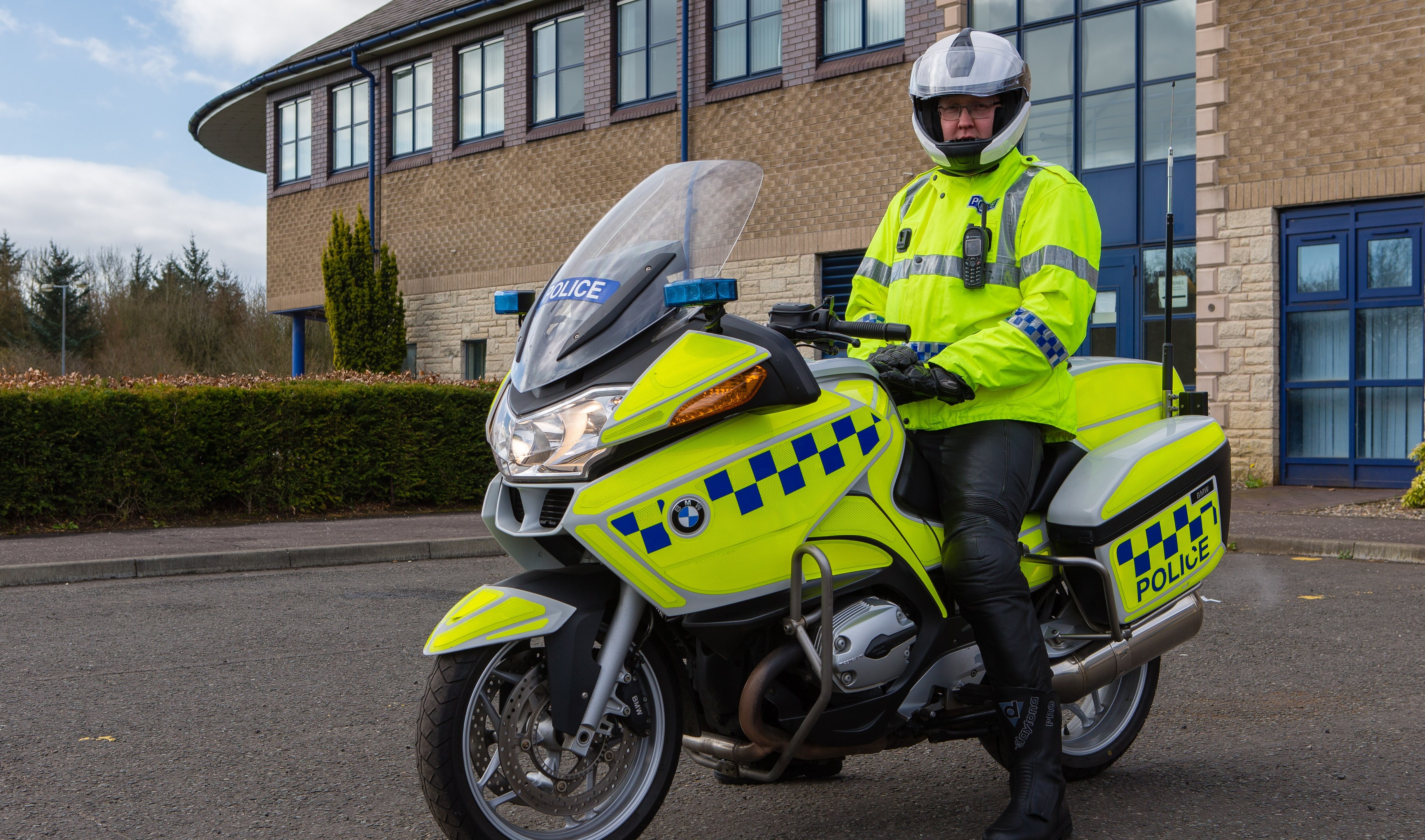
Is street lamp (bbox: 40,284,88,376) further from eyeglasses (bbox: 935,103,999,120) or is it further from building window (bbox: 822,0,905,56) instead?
eyeglasses (bbox: 935,103,999,120)

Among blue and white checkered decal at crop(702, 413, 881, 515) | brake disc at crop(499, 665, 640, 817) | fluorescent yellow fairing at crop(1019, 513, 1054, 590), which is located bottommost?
brake disc at crop(499, 665, 640, 817)

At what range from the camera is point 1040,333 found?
3.30 metres

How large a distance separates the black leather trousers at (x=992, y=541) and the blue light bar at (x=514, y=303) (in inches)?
43.0

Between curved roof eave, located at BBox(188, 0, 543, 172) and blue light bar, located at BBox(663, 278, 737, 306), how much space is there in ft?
68.1

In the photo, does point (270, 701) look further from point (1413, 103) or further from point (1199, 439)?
point (1413, 103)

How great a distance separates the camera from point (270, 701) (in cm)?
502

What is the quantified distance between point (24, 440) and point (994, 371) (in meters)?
10.3

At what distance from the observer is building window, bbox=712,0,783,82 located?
19266 mm

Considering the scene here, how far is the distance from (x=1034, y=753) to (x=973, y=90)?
67.6 inches

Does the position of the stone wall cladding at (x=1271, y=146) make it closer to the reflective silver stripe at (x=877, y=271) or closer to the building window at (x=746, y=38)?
the building window at (x=746, y=38)

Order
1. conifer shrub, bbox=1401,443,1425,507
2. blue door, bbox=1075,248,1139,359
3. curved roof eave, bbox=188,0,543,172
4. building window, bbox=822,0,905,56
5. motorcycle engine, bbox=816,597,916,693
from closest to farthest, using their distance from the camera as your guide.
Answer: motorcycle engine, bbox=816,597,916,693, conifer shrub, bbox=1401,443,1425,507, blue door, bbox=1075,248,1139,359, building window, bbox=822,0,905,56, curved roof eave, bbox=188,0,543,172

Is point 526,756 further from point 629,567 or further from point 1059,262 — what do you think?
point 1059,262

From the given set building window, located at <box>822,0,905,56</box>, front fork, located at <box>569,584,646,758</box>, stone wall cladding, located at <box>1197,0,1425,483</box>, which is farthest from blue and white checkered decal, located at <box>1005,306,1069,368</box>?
building window, located at <box>822,0,905,56</box>

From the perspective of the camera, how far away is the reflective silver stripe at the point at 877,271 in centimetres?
374
